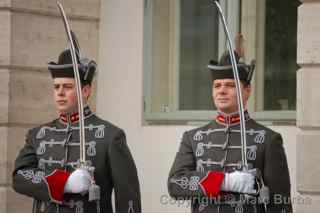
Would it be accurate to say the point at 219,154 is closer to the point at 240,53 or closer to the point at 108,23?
the point at 240,53

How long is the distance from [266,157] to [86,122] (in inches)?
44.7

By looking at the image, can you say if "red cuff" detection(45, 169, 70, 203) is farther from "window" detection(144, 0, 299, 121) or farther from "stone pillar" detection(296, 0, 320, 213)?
"window" detection(144, 0, 299, 121)

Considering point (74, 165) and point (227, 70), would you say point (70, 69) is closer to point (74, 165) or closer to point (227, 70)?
point (74, 165)

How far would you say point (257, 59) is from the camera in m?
8.45

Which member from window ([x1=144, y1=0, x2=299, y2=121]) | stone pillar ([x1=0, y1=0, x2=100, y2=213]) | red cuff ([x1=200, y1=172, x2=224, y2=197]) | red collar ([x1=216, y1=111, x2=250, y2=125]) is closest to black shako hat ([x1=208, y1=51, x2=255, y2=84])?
red collar ([x1=216, y1=111, x2=250, y2=125])

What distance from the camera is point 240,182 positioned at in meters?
5.61

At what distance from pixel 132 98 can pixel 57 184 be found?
3.27 m

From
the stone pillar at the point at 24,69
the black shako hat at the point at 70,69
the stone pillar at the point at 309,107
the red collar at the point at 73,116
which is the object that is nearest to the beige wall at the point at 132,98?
the stone pillar at the point at 24,69

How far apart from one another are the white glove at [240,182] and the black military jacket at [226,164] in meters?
0.09

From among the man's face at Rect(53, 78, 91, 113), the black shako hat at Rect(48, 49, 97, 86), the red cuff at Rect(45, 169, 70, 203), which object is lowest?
the red cuff at Rect(45, 169, 70, 203)

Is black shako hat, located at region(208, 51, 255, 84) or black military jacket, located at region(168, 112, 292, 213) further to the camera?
black shako hat, located at region(208, 51, 255, 84)

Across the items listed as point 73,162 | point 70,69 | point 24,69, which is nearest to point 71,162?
point 73,162

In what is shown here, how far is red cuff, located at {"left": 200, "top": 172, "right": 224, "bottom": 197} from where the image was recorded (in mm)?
5691

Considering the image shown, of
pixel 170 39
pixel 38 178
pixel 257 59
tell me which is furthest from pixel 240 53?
pixel 170 39
